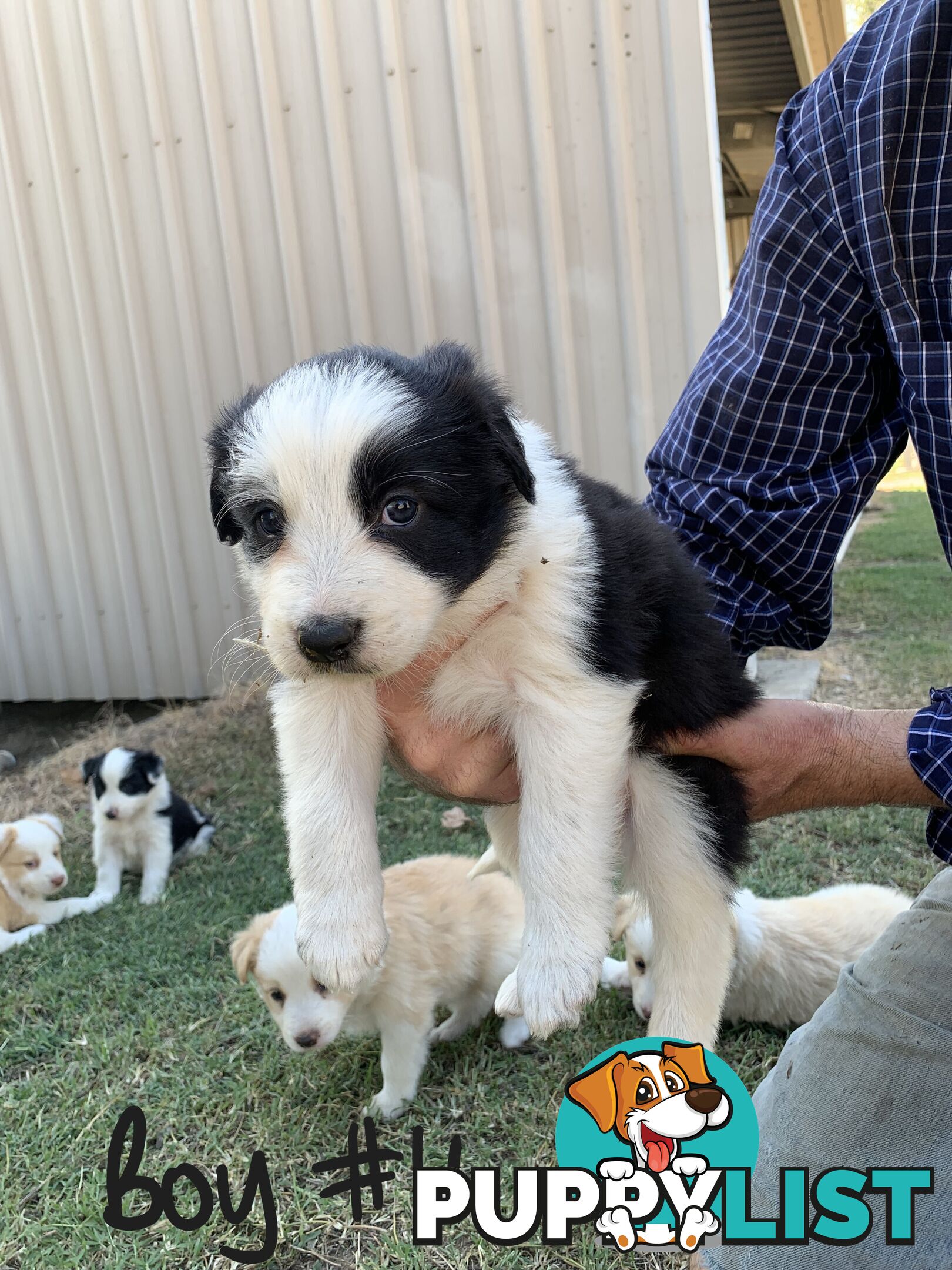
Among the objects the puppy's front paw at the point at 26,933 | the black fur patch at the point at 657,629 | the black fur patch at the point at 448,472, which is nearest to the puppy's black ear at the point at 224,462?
the black fur patch at the point at 448,472

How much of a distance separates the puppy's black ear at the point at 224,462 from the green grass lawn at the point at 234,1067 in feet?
4.91

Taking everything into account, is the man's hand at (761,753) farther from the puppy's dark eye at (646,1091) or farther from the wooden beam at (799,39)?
the wooden beam at (799,39)

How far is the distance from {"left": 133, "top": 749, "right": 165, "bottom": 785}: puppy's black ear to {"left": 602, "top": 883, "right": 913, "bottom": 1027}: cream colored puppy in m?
2.17

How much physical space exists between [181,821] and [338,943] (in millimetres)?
2589

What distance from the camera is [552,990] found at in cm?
167

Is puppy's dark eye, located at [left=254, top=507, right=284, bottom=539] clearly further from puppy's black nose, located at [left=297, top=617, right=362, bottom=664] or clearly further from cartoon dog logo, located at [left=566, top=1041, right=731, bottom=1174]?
cartoon dog logo, located at [left=566, top=1041, right=731, bottom=1174]

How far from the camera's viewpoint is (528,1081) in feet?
8.70

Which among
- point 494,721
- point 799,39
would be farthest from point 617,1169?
point 799,39

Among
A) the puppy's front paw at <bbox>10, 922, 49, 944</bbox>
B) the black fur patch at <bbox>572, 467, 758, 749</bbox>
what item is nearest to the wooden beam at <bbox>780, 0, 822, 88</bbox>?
the black fur patch at <bbox>572, 467, 758, 749</bbox>

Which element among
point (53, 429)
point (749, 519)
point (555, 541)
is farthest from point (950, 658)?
point (53, 429)

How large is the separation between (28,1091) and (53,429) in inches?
171

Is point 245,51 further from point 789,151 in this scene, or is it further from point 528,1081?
point 528,1081

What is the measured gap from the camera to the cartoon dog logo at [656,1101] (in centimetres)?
139

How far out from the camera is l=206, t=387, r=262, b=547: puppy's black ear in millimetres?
1938
